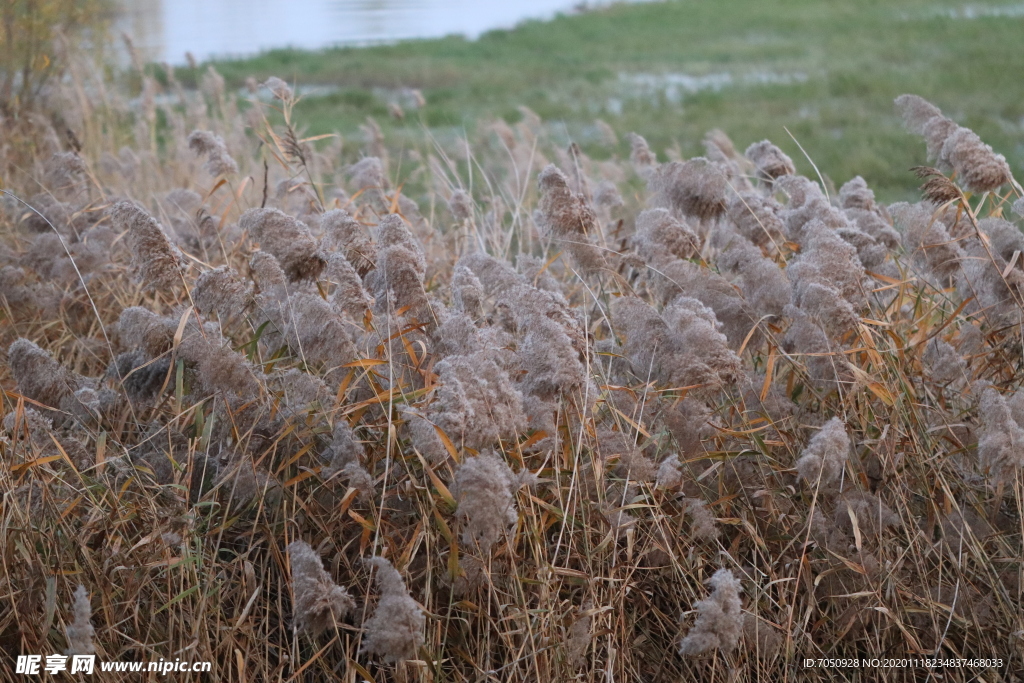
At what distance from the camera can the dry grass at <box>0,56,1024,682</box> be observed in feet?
5.22

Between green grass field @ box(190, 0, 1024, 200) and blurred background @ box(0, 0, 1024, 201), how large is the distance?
0.11ft

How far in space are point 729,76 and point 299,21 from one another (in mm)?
10547

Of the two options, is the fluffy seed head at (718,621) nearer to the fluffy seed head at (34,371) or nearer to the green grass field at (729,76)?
the fluffy seed head at (34,371)

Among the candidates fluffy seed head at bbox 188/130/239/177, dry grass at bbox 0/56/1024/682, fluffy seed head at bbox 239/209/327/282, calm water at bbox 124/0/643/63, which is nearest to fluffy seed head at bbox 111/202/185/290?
dry grass at bbox 0/56/1024/682

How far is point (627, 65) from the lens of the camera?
11.8m

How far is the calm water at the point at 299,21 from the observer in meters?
14.4

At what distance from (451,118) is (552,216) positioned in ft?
24.6

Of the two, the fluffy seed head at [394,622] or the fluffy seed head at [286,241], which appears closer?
the fluffy seed head at [394,622]

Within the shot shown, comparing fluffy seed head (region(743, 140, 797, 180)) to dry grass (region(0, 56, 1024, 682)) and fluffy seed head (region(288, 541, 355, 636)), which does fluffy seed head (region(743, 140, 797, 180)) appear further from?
fluffy seed head (region(288, 541, 355, 636))

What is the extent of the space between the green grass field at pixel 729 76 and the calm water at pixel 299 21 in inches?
45.7

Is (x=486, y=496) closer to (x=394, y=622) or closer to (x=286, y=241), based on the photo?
(x=394, y=622)

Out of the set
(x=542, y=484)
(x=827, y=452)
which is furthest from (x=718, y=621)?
(x=542, y=484)
